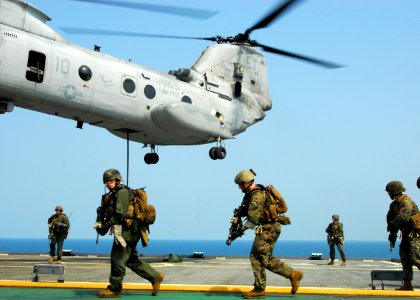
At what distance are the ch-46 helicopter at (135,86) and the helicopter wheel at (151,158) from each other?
0.04 meters

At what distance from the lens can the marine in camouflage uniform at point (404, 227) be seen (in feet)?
28.1

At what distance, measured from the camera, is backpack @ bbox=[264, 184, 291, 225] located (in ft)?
25.2

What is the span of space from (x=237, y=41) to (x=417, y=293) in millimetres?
17725

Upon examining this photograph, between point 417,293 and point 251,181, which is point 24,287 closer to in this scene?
point 251,181

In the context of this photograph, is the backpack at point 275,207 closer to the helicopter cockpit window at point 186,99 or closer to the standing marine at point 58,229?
the standing marine at point 58,229

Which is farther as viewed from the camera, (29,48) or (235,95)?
(235,95)

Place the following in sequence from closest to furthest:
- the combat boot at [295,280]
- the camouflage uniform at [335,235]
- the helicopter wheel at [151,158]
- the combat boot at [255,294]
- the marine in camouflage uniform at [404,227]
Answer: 1. the combat boot at [255,294]
2. the combat boot at [295,280]
3. the marine in camouflage uniform at [404,227]
4. the camouflage uniform at [335,235]
5. the helicopter wheel at [151,158]

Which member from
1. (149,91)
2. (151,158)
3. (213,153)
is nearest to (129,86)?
(149,91)

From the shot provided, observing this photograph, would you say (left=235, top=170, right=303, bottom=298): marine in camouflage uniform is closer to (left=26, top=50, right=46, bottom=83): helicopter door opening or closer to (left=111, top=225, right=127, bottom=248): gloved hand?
(left=111, top=225, right=127, bottom=248): gloved hand

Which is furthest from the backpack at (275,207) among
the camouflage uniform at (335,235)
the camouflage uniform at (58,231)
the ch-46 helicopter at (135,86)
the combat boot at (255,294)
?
the camouflage uniform at (335,235)

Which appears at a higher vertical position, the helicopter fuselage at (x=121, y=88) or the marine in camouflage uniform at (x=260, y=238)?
the helicopter fuselage at (x=121, y=88)

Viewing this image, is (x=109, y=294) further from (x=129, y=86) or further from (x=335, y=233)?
(x=335, y=233)

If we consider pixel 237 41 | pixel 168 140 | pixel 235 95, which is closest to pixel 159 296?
pixel 168 140

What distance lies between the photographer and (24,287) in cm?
825
